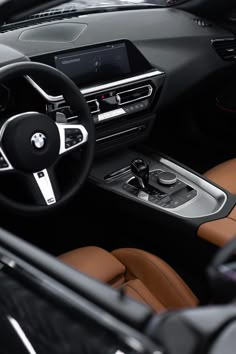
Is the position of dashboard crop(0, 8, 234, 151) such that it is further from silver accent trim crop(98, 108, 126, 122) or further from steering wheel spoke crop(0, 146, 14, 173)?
steering wheel spoke crop(0, 146, 14, 173)

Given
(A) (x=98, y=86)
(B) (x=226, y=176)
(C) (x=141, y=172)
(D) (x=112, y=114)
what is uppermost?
(A) (x=98, y=86)

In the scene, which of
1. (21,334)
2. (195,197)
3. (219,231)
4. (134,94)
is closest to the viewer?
(21,334)

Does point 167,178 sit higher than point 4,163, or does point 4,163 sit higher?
point 4,163

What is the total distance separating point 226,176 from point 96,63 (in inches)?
22.0

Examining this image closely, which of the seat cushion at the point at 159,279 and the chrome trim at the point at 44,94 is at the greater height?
the chrome trim at the point at 44,94

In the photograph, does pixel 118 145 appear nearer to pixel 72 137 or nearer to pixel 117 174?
pixel 117 174

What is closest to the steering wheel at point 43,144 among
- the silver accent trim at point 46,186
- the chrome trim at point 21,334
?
the silver accent trim at point 46,186

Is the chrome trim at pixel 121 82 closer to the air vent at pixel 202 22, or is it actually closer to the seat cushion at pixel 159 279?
the air vent at pixel 202 22

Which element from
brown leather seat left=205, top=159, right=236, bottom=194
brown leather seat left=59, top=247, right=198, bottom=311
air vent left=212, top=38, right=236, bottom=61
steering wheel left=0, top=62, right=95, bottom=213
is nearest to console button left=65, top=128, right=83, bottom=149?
steering wheel left=0, top=62, right=95, bottom=213

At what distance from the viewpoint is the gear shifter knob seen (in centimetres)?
174

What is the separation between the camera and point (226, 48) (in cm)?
224

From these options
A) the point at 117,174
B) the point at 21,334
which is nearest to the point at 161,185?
the point at 117,174

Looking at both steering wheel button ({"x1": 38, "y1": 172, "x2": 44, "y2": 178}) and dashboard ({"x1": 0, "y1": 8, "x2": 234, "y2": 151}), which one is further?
dashboard ({"x1": 0, "y1": 8, "x2": 234, "y2": 151})

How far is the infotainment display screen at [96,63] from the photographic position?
5.64 feet
